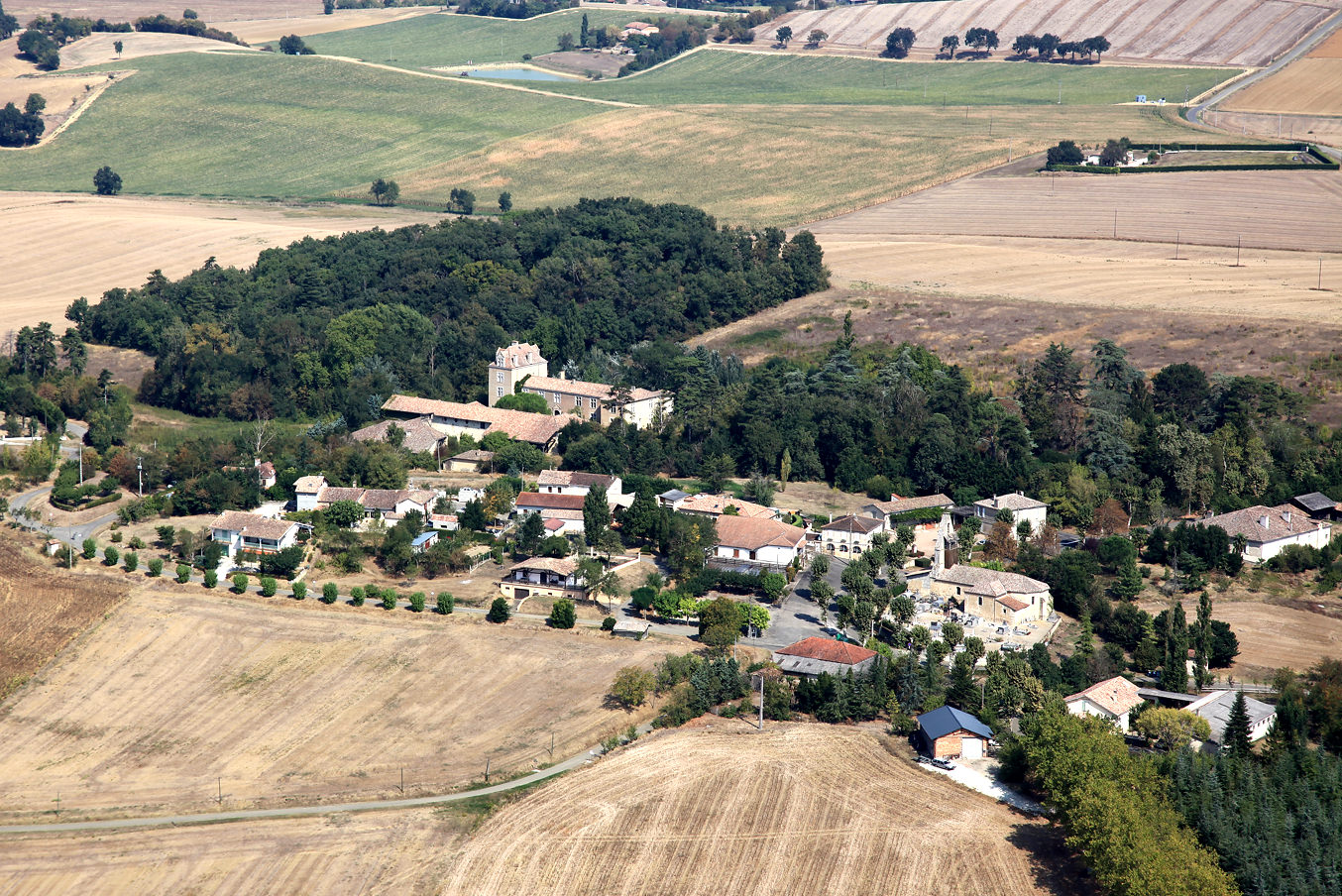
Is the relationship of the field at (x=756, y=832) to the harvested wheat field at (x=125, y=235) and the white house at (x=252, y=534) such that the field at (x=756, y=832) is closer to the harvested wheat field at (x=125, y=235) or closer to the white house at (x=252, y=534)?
the white house at (x=252, y=534)

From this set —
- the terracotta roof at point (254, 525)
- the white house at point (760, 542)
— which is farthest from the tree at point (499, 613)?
the terracotta roof at point (254, 525)

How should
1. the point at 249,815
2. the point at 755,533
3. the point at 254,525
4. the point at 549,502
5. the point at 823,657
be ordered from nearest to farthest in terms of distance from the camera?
the point at 249,815 → the point at 823,657 → the point at 254,525 → the point at 755,533 → the point at 549,502

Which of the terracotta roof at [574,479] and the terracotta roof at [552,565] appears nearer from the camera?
the terracotta roof at [552,565]

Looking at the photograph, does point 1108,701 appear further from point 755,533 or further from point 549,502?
point 549,502

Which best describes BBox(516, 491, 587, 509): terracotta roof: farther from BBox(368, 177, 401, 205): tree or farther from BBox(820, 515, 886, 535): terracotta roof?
BBox(368, 177, 401, 205): tree

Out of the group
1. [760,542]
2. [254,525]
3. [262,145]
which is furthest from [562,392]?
[262,145]

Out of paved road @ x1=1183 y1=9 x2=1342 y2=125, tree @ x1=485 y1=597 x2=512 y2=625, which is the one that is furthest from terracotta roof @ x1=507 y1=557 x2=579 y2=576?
paved road @ x1=1183 y1=9 x2=1342 y2=125
